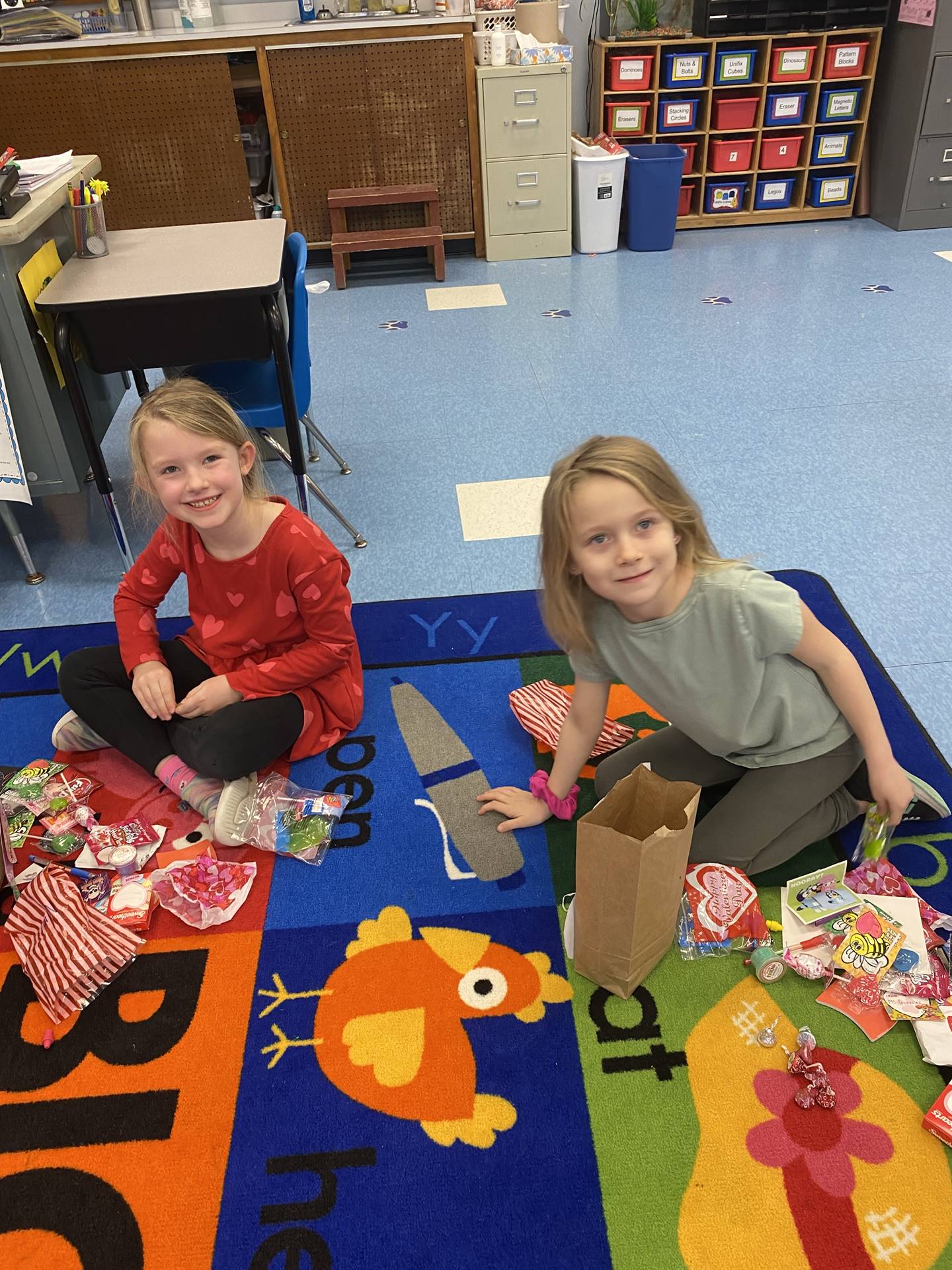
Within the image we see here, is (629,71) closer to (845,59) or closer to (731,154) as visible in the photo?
(731,154)

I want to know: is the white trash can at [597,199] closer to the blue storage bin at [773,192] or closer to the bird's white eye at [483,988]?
the blue storage bin at [773,192]

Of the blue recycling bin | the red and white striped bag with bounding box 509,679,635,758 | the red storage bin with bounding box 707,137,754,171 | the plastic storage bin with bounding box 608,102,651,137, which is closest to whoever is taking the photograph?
the red and white striped bag with bounding box 509,679,635,758

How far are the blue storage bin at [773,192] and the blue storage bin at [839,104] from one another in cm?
28

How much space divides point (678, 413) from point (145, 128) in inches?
107

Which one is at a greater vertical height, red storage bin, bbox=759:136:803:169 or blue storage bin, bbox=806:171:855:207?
red storage bin, bbox=759:136:803:169

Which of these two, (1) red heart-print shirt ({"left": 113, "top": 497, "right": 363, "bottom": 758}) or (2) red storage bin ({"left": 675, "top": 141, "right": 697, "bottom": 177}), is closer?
(1) red heart-print shirt ({"left": 113, "top": 497, "right": 363, "bottom": 758})

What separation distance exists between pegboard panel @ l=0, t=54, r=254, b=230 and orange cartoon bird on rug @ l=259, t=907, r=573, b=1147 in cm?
351

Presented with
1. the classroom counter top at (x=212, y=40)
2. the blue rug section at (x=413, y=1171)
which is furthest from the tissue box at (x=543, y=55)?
the blue rug section at (x=413, y=1171)

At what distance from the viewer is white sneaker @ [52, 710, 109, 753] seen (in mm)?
1692

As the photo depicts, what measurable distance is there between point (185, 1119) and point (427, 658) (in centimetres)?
97

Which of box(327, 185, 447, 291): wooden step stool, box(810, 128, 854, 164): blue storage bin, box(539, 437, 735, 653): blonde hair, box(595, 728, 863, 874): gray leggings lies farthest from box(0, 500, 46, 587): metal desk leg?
box(810, 128, 854, 164): blue storage bin

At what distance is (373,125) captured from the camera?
3.95 m

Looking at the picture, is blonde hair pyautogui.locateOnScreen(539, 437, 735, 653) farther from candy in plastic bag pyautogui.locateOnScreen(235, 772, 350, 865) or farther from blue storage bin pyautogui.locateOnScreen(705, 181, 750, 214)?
blue storage bin pyautogui.locateOnScreen(705, 181, 750, 214)

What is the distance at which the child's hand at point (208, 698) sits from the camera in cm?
157
